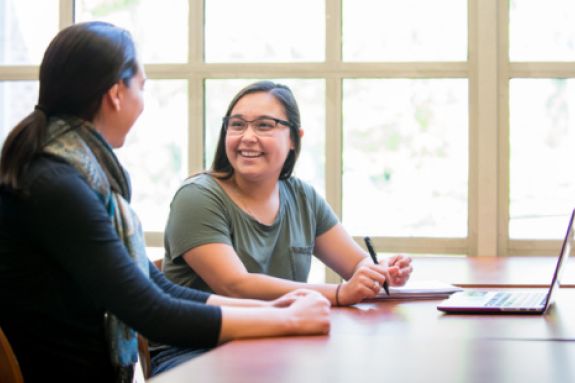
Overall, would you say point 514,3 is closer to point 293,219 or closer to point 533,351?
point 293,219

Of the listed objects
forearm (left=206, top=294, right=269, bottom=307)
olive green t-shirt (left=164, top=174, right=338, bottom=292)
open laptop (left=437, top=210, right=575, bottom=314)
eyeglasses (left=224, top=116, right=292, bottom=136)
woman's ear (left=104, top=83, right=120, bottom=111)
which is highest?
woman's ear (left=104, top=83, right=120, bottom=111)

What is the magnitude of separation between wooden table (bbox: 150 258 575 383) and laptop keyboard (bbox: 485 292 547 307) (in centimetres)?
7

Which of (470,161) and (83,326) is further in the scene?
(470,161)

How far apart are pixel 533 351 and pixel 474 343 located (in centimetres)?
13

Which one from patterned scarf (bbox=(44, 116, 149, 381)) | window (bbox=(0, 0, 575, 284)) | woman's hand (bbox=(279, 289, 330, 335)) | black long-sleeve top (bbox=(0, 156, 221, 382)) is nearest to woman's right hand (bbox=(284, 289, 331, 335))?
woman's hand (bbox=(279, 289, 330, 335))

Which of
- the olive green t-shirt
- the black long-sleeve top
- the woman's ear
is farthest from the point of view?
the olive green t-shirt

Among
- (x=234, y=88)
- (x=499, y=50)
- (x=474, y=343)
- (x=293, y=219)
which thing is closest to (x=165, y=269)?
(x=293, y=219)

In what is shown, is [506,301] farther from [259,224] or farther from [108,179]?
[108,179]

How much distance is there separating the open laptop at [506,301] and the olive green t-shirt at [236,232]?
1.81 ft

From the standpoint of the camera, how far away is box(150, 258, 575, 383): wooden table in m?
1.36

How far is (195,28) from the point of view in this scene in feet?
13.9

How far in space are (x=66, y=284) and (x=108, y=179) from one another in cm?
26

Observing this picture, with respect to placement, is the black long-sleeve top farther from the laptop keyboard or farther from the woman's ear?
the laptop keyboard

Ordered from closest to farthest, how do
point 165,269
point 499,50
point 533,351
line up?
point 533,351 → point 165,269 → point 499,50
